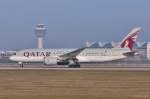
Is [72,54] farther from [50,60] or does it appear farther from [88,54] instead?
[50,60]

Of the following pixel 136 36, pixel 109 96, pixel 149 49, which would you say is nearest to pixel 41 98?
pixel 109 96

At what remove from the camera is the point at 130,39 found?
293ft

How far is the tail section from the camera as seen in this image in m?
88.6

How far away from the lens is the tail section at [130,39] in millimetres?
88562

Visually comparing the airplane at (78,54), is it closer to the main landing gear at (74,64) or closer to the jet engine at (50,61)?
the main landing gear at (74,64)

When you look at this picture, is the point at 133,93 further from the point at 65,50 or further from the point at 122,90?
the point at 65,50

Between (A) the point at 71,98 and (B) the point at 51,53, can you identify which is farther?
(B) the point at 51,53

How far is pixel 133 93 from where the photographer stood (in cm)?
3356

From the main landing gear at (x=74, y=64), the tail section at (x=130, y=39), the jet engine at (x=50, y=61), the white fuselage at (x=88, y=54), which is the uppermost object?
the tail section at (x=130, y=39)

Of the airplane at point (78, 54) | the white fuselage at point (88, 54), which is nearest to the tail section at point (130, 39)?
the airplane at point (78, 54)

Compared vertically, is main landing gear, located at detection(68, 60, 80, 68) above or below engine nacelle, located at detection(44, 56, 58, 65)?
below

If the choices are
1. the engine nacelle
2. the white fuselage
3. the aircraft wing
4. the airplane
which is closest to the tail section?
the airplane

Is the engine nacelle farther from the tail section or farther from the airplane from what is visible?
the tail section

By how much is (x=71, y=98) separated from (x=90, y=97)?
1.22 meters
